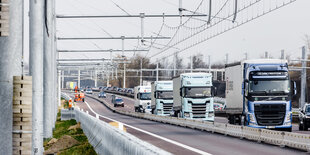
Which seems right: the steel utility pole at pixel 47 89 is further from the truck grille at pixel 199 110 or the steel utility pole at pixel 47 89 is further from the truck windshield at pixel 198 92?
the truck grille at pixel 199 110

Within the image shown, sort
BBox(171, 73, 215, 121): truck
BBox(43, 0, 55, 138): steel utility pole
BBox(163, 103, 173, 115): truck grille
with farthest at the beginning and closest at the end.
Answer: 1. BBox(163, 103, 173, 115): truck grille
2. BBox(171, 73, 215, 121): truck
3. BBox(43, 0, 55, 138): steel utility pole

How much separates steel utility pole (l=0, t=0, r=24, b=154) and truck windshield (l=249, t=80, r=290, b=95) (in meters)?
22.9

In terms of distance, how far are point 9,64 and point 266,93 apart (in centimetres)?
2342

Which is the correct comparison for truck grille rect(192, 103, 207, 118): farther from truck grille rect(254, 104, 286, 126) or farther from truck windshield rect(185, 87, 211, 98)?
truck grille rect(254, 104, 286, 126)

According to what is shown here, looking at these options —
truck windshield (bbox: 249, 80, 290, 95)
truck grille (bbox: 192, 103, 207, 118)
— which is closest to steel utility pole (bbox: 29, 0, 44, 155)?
truck windshield (bbox: 249, 80, 290, 95)

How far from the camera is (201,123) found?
37875 millimetres

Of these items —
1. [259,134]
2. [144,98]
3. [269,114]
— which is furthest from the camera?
[144,98]

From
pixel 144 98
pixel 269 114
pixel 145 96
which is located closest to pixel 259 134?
pixel 269 114

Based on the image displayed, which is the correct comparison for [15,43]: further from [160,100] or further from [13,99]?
[160,100]

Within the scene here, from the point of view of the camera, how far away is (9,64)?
28.3 feet

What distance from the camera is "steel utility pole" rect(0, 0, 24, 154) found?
8.24 m

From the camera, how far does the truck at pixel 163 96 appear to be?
58.7 metres

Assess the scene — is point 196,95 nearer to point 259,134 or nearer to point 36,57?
point 259,134

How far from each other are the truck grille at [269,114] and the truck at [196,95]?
35.4 ft
